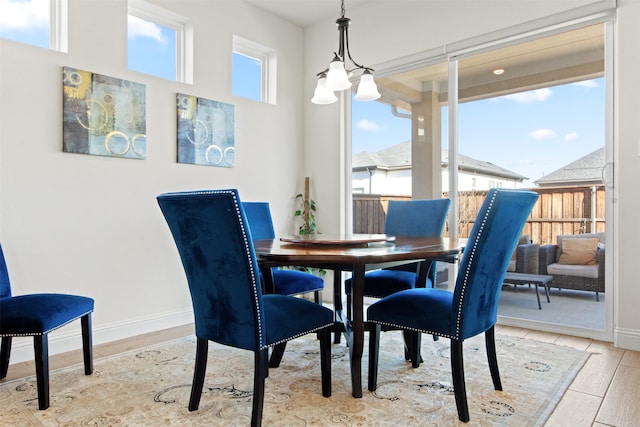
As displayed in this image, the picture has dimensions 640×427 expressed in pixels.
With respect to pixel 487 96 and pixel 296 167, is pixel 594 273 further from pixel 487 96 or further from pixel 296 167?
pixel 296 167

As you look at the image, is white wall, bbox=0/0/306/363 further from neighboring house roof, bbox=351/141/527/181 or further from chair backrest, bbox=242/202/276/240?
neighboring house roof, bbox=351/141/527/181

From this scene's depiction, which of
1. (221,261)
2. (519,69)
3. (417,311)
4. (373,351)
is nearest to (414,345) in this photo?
Result: (373,351)

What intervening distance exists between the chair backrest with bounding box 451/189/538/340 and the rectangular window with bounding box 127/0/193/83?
2.71m

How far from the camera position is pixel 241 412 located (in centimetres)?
181

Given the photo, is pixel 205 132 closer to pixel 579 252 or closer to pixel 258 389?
pixel 258 389

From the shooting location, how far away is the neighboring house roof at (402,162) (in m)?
3.38

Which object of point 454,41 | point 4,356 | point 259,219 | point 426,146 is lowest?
point 4,356

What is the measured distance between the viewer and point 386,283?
8.71ft

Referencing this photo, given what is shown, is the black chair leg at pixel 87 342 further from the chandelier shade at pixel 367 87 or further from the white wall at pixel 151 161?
the chandelier shade at pixel 367 87

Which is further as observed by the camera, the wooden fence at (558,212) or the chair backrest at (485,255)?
the wooden fence at (558,212)

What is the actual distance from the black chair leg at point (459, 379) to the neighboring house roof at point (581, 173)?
6.35 feet

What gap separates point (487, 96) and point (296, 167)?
193 cm

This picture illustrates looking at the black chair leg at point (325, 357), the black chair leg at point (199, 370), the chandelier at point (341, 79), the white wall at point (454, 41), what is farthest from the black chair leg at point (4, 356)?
the white wall at point (454, 41)

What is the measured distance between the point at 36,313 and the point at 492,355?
2.08 m
